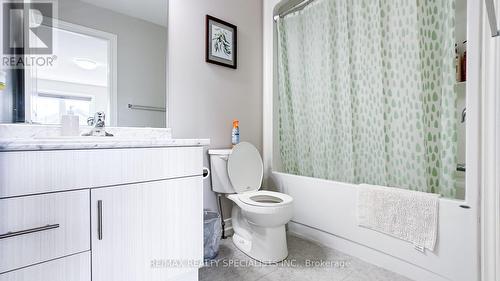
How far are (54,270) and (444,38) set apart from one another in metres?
2.15

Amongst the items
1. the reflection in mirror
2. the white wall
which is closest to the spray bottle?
the white wall

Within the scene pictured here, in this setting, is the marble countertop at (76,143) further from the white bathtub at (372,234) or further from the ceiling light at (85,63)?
the white bathtub at (372,234)

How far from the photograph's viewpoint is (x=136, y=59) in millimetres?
1501

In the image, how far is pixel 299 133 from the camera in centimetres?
208

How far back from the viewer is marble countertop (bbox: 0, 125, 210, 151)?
761mm

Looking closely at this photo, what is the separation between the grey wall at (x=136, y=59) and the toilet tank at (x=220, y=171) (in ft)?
1.53

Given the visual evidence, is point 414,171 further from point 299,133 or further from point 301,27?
point 301,27

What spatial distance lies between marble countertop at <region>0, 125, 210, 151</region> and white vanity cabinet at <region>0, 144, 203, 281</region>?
2cm

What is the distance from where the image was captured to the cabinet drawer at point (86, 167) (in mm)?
744

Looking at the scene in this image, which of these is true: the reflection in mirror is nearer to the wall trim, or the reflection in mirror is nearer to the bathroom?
the bathroom

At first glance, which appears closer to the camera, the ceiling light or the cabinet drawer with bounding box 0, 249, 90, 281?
the cabinet drawer with bounding box 0, 249, 90, 281

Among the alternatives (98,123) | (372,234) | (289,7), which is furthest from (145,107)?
(372,234)

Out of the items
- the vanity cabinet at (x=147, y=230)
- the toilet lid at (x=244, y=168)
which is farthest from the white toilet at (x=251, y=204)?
the vanity cabinet at (x=147, y=230)

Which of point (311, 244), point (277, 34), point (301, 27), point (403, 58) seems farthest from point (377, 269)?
point (277, 34)
